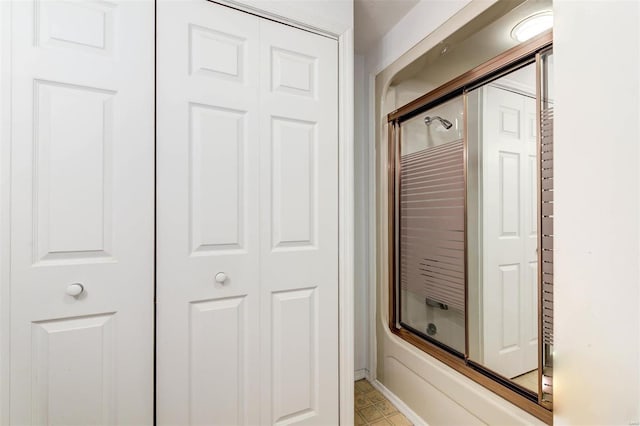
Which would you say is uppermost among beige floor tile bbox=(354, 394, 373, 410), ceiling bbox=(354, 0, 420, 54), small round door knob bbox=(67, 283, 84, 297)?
ceiling bbox=(354, 0, 420, 54)

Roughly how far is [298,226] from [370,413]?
1.14 metres

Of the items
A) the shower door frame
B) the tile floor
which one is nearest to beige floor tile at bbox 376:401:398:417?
the tile floor

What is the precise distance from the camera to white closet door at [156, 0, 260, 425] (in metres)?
1.06

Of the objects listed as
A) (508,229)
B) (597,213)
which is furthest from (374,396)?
(597,213)

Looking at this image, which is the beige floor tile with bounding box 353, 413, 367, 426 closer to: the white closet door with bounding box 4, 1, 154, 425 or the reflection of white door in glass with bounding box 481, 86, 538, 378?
the reflection of white door in glass with bounding box 481, 86, 538, 378

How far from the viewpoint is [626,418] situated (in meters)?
0.16

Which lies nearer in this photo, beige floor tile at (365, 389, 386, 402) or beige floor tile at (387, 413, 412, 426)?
beige floor tile at (387, 413, 412, 426)

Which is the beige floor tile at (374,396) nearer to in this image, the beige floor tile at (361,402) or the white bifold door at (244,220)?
the beige floor tile at (361,402)

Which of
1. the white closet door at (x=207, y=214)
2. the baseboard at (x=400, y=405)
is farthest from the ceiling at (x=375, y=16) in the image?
the baseboard at (x=400, y=405)

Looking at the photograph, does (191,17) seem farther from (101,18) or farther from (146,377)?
(146,377)

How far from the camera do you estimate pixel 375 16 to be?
1577mm

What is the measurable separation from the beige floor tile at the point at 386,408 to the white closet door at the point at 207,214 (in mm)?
777

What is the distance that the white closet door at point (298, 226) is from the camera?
3.97 ft

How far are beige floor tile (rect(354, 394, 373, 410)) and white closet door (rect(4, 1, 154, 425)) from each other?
3.64 feet
